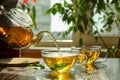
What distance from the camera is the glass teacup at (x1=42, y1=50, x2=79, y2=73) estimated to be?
0.79 meters

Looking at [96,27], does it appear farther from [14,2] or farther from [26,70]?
[26,70]

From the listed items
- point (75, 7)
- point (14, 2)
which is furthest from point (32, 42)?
point (75, 7)

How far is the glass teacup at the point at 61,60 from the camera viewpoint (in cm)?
79

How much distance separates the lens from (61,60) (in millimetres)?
789

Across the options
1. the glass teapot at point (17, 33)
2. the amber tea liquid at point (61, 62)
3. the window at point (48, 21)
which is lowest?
the window at point (48, 21)

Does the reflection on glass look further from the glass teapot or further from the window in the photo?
the window

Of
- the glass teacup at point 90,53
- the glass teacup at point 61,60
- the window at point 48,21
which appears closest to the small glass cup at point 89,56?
the glass teacup at point 90,53

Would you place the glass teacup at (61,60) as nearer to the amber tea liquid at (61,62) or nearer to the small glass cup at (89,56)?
the amber tea liquid at (61,62)

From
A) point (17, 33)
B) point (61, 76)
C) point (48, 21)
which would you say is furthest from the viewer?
point (48, 21)

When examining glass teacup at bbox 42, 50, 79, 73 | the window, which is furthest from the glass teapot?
the window

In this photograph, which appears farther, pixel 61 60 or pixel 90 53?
pixel 90 53

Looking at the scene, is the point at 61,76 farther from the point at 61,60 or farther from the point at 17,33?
the point at 17,33

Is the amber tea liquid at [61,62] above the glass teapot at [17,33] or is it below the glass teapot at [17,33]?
below

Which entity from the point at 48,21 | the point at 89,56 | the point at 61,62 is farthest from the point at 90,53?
the point at 48,21
